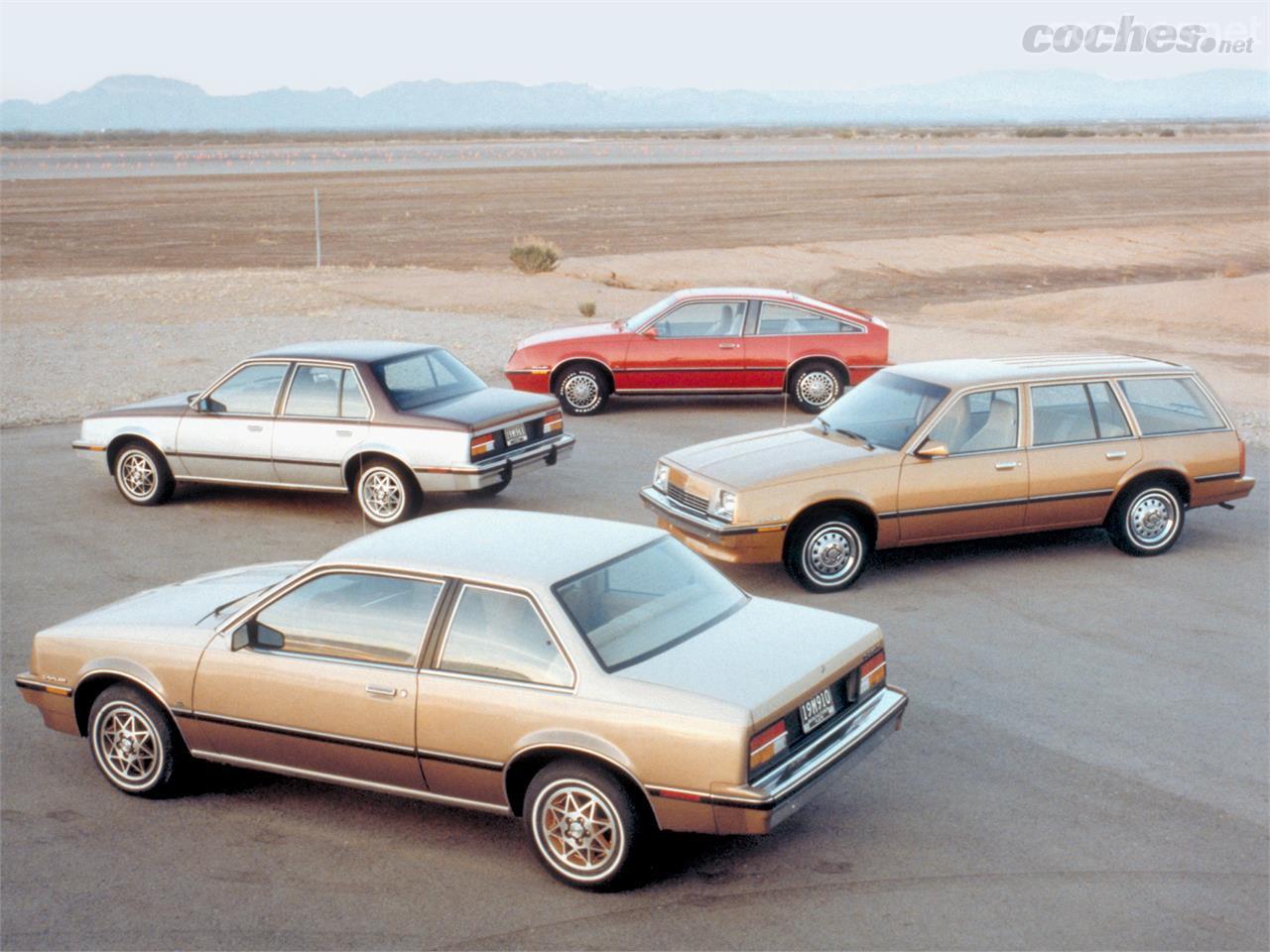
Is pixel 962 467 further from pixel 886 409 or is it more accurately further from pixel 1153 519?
pixel 1153 519

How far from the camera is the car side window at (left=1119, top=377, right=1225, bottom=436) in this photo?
35.0 ft

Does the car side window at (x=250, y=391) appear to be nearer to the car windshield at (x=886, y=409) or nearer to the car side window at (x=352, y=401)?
the car side window at (x=352, y=401)

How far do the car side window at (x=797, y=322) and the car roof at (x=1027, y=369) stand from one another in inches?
209

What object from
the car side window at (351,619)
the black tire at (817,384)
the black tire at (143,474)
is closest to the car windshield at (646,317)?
the black tire at (817,384)

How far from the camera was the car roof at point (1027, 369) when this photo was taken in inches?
408

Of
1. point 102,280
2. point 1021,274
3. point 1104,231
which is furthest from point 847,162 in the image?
point 102,280

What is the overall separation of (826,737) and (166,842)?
9.85 ft

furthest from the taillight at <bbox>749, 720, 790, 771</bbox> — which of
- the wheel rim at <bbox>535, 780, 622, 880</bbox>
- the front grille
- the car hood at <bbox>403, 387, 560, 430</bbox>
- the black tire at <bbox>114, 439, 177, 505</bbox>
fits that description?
the black tire at <bbox>114, 439, 177, 505</bbox>

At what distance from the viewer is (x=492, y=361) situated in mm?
20031

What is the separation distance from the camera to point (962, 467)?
33.0 feet

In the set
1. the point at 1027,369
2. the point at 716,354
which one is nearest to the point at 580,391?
the point at 716,354

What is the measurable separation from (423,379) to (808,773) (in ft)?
24.1

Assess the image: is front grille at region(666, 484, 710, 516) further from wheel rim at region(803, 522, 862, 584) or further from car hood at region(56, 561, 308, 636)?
car hood at region(56, 561, 308, 636)

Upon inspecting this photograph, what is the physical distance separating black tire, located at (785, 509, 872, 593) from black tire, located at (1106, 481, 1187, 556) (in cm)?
219
